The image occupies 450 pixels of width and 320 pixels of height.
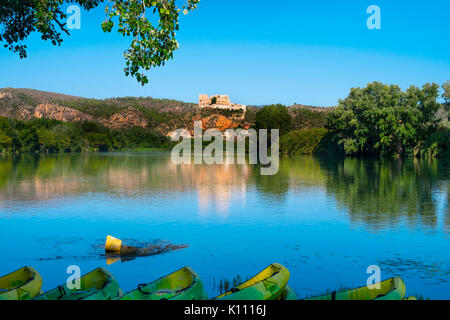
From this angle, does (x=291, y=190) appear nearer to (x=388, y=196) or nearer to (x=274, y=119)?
(x=388, y=196)

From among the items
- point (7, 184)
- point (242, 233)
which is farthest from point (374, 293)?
point (7, 184)

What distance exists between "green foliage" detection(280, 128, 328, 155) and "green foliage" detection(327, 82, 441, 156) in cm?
1650

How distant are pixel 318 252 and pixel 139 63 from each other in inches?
282

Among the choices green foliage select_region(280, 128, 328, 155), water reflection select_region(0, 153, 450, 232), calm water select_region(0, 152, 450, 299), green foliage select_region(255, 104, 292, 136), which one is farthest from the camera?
green foliage select_region(255, 104, 292, 136)

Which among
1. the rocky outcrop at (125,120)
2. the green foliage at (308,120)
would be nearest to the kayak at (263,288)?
the green foliage at (308,120)

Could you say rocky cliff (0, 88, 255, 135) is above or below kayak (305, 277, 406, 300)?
above

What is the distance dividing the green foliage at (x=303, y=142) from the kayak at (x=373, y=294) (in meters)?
86.1

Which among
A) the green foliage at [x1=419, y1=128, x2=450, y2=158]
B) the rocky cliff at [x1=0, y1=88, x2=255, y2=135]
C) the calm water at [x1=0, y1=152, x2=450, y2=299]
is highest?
the rocky cliff at [x1=0, y1=88, x2=255, y2=135]

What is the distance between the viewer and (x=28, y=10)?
43.0ft

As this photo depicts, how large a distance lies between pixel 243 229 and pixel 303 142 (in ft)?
258

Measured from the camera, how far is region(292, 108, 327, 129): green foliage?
14200 centimetres

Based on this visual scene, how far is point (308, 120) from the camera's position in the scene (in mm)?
146375

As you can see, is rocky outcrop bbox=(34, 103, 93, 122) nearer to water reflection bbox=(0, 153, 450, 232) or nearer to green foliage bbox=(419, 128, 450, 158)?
green foliage bbox=(419, 128, 450, 158)

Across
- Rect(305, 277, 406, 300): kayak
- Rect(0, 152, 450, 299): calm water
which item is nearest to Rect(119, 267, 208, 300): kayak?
Rect(305, 277, 406, 300): kayak
